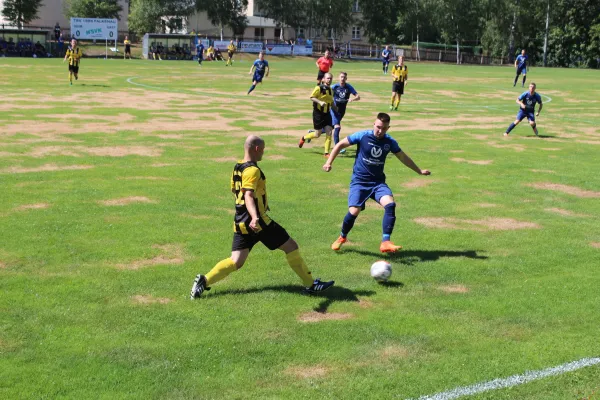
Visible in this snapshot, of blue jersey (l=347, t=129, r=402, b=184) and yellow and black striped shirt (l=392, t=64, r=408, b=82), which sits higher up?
yellow and black striped shirt (l=392, t=64, r=408, b=82)

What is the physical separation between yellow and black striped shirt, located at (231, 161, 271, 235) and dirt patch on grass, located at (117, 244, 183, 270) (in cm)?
184

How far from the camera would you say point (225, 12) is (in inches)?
3625

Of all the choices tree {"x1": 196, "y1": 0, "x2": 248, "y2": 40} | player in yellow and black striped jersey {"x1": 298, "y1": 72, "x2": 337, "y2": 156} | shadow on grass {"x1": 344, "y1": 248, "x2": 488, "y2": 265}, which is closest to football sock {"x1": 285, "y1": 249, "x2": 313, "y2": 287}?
shadow on grass {"x1": 344, "y1": 248, "x2": 488, "y2": 265}

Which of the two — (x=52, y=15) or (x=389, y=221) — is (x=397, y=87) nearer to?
(x=389, y=221)

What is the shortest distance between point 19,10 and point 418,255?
80650 mm

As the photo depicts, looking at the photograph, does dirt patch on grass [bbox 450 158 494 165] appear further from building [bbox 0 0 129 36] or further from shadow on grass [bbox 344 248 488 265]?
building [bbox 0 0 129 36]

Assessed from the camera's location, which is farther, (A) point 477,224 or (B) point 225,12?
(B) point 225,12

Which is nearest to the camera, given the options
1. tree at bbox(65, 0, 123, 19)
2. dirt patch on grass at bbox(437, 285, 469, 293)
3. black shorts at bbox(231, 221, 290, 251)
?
black shorts at bbox(231, 221, 290, 251)

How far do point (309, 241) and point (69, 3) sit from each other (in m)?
86.9

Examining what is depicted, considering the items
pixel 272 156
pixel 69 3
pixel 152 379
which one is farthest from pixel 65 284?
pixel 69 3

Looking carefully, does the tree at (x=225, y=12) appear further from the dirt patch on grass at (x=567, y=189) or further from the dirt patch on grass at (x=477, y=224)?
the dirt patch on grass at (x=477, y=224)

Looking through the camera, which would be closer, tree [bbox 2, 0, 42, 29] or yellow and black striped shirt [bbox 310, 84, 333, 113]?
yellow and black striped shirt [bbox 310, 84, 333, 113]

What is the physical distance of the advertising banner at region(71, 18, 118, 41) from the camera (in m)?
69.6

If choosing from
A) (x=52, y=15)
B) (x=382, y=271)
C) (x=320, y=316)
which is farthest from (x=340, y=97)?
(x=52, y=15)
